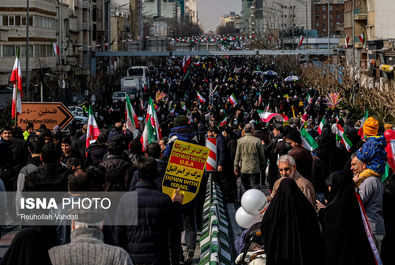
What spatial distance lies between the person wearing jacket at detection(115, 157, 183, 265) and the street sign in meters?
12.8

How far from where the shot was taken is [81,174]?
22.9ft

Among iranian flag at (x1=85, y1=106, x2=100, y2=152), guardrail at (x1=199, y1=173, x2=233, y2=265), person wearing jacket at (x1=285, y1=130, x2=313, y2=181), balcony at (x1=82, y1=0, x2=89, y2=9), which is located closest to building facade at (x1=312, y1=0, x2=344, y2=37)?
balcony at (x1=82, y1=0, x2=89, y2=9)

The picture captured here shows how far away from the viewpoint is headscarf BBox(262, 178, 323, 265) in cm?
743

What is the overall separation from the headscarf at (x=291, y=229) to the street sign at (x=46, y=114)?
13.2 m

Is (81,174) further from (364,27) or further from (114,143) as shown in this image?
(364,27)

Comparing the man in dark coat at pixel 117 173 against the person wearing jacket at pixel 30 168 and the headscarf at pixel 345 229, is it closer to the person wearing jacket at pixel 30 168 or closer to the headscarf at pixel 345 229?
the person wearing jacket at pixel 30 168

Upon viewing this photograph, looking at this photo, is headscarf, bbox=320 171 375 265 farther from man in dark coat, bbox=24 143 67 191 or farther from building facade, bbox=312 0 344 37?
building facade, bbox=312 0 344 37

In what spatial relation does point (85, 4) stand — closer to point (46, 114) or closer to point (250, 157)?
point (46, 114)

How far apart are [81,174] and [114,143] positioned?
3.54 m

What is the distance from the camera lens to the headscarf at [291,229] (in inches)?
292

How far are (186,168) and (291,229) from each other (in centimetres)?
314

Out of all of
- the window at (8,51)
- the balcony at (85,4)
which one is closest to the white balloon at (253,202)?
the window at (8,51)

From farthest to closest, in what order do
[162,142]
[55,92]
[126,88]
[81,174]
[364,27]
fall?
[364,27], [126,88], [55,92], [162,142], [81,174]

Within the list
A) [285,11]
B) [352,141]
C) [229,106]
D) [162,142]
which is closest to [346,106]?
[229,106]
